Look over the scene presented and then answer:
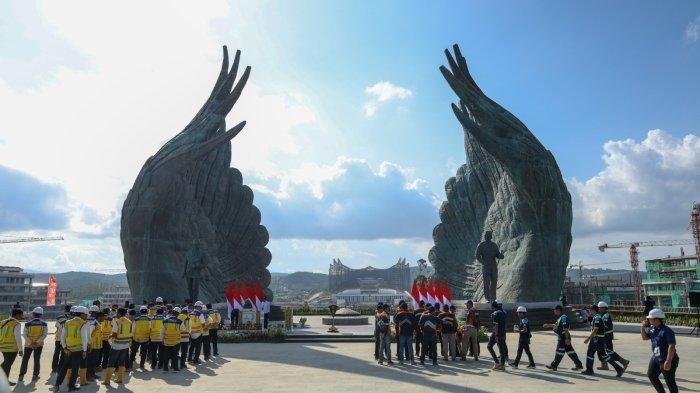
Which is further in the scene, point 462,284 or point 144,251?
point 462,284

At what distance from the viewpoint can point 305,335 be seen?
874 inches

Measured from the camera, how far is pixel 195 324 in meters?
14.8

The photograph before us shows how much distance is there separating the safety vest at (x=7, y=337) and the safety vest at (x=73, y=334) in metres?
2.00

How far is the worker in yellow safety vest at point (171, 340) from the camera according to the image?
1323 cm

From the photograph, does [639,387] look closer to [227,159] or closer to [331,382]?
[331,382]

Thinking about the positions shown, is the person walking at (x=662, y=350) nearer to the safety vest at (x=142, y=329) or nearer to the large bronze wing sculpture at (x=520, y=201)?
the safety vest at (x=142, y=329)

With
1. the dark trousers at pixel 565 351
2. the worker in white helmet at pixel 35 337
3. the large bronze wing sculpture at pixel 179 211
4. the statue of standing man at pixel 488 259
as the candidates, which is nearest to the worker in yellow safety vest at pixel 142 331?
the worker in white helmet at pixel 35 337

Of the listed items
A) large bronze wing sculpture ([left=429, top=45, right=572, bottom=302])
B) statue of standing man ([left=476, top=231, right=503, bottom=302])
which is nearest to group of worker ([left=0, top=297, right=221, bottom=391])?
statue of standing man ([left=476, top=231, right=503, bottom=302])

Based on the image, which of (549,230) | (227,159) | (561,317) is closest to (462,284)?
(549,230)

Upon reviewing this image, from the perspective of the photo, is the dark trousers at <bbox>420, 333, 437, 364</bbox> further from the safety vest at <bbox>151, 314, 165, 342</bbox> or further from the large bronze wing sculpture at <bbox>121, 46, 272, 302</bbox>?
the large bronze wing sculpture at <bbox>121, 46, 272, 302</bbox>

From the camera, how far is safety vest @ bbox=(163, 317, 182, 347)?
43.3 feet

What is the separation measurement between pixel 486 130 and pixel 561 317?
19.8 meters

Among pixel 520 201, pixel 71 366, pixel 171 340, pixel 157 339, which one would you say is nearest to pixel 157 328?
pixel 157 339

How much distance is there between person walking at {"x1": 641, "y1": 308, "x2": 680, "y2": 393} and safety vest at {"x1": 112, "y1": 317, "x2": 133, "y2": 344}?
10.6m
